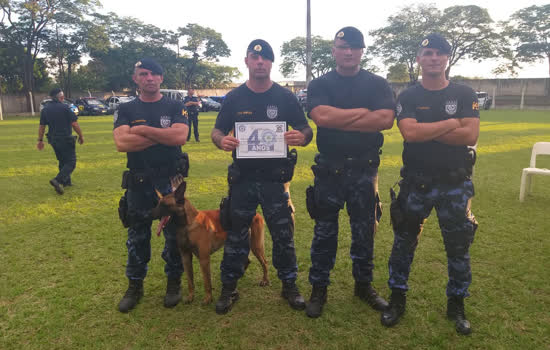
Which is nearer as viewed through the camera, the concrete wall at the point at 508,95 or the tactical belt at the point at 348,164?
the tactical belt at the point at 348,164

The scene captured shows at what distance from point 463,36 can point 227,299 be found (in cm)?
5890

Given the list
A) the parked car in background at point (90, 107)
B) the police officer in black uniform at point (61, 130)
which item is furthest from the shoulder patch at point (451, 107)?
the parked car in background at point (90, 107)

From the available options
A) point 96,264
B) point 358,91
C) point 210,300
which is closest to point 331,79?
point 358,91

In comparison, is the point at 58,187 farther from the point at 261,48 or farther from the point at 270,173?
the point at 261,48

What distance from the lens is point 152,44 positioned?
59.8 m

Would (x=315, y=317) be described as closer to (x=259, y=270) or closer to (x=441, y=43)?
(x=259, y=270)

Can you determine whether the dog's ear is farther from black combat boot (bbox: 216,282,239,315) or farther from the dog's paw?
the dog's paw

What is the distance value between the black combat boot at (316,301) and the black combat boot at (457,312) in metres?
1.18

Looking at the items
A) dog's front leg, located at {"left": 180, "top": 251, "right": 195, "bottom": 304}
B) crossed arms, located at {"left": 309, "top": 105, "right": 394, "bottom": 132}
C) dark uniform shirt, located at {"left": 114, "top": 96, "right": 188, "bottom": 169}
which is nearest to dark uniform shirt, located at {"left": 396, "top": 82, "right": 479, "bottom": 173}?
crossed arms, located at {"left": 309, "top": 105, "right": 394, "bottom": 132}

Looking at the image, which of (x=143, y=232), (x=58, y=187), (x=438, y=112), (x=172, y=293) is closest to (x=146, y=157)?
(x=143, y=232)

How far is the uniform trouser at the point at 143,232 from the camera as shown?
3.59m

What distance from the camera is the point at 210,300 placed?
379 centimetres

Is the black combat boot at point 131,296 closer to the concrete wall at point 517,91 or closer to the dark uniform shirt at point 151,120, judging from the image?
the dark uniform shirt at point 151,120

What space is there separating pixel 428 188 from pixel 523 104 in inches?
1973
